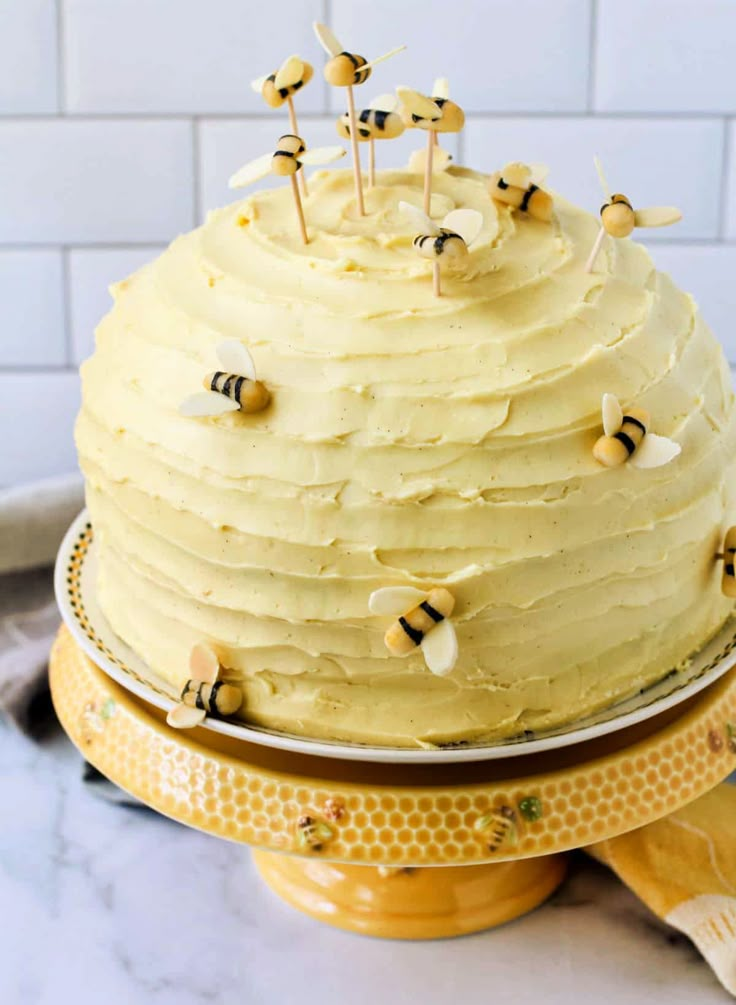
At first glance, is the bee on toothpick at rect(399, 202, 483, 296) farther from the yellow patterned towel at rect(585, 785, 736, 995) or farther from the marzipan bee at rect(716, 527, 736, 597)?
the yellow patterned towel at rect(585, 785, 736, 995)

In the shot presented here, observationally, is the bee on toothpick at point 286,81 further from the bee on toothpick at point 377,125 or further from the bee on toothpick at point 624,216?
the bee on toothpick at point 624,216

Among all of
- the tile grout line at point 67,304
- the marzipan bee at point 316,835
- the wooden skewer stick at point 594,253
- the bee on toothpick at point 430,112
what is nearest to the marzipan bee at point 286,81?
the bee on toothpick at point 430,112

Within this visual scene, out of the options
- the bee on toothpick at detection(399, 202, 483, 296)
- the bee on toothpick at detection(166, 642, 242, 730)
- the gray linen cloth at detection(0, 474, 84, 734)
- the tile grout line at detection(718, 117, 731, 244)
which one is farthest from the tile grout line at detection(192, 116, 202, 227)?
the bee on toothpick at detection(166, 642, 242, 730)

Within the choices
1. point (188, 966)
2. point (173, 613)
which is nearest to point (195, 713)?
point (173, 613)

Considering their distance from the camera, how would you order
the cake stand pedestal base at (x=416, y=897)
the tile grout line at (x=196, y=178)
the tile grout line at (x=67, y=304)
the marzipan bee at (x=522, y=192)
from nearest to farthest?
the marzipan bee at (x=522, y=192) < the cake stand pedestal base at (x=416, y=897) < the tile grout line at (x=196, y=178) < the tile grout line at (x=67, y=304)

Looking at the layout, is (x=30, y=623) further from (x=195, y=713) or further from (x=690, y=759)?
(x=690, y=759)

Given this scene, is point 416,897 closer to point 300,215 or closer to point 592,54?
point 300,215
